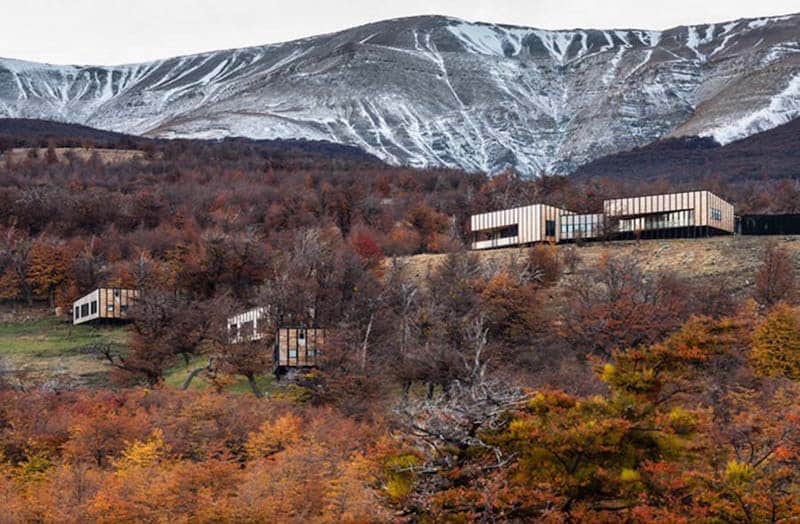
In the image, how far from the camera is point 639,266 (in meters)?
75.9

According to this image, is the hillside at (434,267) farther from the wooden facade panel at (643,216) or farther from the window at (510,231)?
the window at (510,231)

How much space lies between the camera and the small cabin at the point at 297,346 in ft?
198

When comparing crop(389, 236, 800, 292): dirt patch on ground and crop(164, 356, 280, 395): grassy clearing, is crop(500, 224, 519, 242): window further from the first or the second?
crop(164, 356, 280, 395): grassy clearing

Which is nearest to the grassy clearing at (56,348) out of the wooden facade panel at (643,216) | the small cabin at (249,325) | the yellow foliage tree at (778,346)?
the small cabin at (249,325)

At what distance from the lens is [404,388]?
2238 inches

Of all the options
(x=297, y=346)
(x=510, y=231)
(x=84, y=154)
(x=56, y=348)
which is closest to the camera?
(x=297, y=346)

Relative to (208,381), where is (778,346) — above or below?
above

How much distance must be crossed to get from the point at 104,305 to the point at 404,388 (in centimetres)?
2907

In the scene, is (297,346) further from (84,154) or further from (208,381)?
(84,154)

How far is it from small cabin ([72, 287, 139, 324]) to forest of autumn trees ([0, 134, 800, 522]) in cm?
376

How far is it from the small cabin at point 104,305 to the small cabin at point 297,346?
18.3 metres

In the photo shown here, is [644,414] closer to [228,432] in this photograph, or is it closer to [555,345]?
[228,432]

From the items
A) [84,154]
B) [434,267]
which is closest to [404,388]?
[434,267]

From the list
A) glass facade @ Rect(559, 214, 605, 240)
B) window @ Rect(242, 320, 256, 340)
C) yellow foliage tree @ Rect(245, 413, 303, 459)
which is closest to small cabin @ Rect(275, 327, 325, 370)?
window @ Rect(242, 320, 256, 340)
